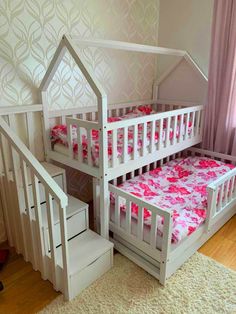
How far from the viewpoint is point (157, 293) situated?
5.30 ft

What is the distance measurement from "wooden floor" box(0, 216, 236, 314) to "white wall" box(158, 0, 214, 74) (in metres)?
1.73

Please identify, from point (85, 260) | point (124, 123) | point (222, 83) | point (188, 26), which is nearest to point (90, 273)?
point (85, 260)

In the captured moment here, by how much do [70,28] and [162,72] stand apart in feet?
4.33

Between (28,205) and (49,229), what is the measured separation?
9.3 inches

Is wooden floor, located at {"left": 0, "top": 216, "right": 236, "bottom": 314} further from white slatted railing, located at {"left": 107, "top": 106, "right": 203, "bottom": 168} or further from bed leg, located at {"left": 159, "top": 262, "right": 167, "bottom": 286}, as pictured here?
white slatted railing, located at {"left": 107, "top": 106, "right": 203, "bottom": 168}

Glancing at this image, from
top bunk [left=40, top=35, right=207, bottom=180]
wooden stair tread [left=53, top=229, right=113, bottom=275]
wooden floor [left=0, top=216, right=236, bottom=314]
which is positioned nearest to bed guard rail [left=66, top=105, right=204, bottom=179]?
top bunk [left=40, top=35, right=207, bottom=180]

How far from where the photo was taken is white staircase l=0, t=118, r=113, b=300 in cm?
142

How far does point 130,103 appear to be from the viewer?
2.79 m

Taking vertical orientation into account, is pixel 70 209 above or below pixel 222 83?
below

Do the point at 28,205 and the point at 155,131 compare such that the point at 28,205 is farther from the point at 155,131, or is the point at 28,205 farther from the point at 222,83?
the point at 222,83

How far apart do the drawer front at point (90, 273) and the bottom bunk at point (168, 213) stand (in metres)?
0.19

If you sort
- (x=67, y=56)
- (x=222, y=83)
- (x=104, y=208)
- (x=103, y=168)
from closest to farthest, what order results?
(x=103, y=168) → (x=104, y=208) → (x=67, y=56) → (x=222, y=83)

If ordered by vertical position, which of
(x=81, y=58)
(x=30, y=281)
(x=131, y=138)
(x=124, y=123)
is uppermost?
(x=81, y=58)

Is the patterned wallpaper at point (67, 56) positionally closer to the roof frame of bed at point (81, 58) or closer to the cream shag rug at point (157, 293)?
the roof frame of bed at point (81, 58)
